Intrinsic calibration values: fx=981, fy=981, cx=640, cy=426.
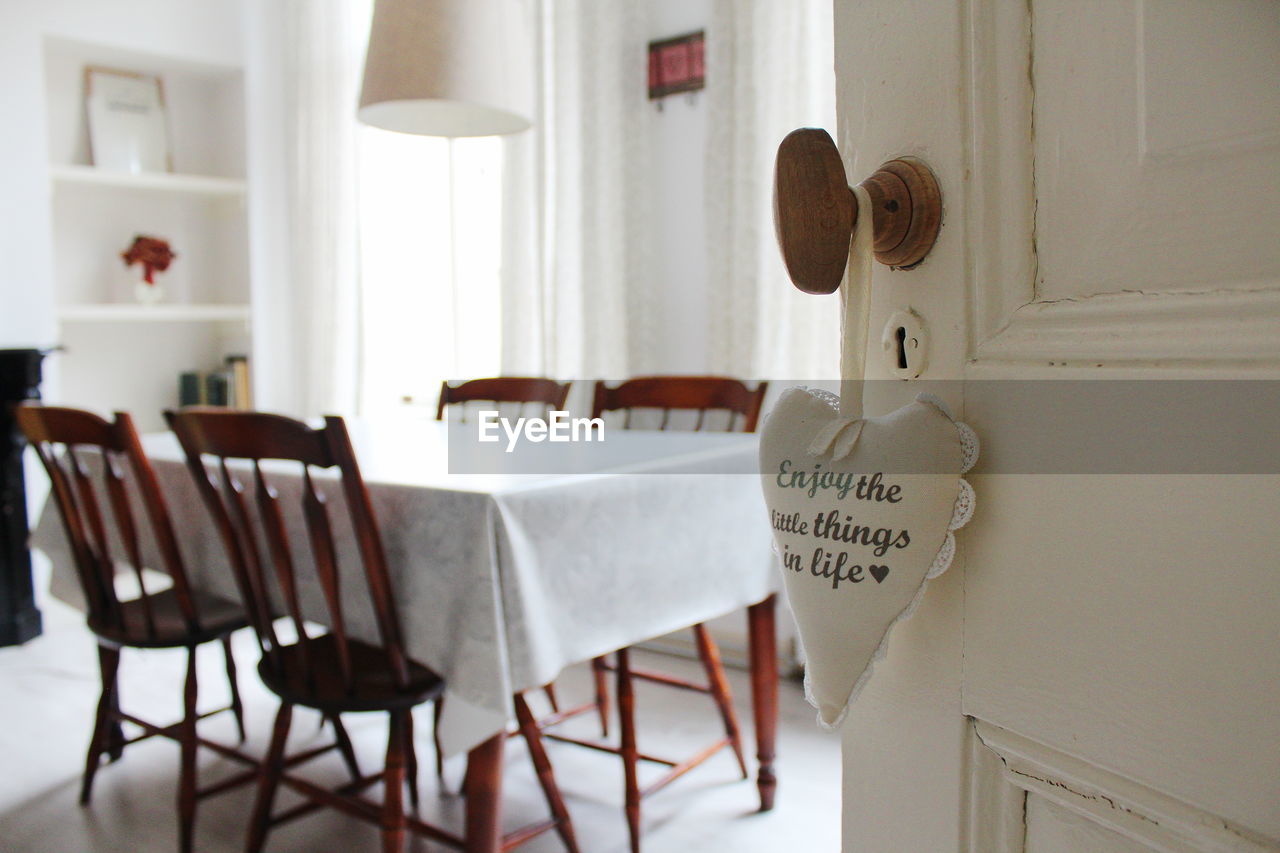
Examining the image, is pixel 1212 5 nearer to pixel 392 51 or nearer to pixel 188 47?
pixel 392 51

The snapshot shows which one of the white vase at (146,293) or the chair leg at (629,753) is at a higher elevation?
the white vase at (146,293)

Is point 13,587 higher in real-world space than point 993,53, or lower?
lower

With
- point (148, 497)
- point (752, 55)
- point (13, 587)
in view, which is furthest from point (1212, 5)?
point (13, 587)

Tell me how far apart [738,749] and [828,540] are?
6.26ft

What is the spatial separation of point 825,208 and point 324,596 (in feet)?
4.61

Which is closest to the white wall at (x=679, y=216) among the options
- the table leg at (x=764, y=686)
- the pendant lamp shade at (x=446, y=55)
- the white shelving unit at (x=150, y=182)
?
the pendant lamp shade at (x=446, y=55)

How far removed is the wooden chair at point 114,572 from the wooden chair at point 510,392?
848mm

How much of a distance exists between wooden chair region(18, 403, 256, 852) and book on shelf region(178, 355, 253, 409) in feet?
7.39

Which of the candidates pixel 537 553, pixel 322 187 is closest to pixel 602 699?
pixel 537 553

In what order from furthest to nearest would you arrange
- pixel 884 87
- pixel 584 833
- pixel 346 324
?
pixel 346 324 → pixel 584 833 → pixel 884 87

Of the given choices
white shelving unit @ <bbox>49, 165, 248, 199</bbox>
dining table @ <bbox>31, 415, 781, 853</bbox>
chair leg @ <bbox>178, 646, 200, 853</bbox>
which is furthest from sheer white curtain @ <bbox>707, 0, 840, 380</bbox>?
white shelving unit @ <bbox>49, 165, 248, 199</bbox>

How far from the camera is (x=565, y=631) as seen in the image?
1.55 m

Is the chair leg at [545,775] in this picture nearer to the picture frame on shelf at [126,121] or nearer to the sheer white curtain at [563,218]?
the sheer white curtain at [563,218]

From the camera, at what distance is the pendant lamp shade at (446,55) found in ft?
6.55
